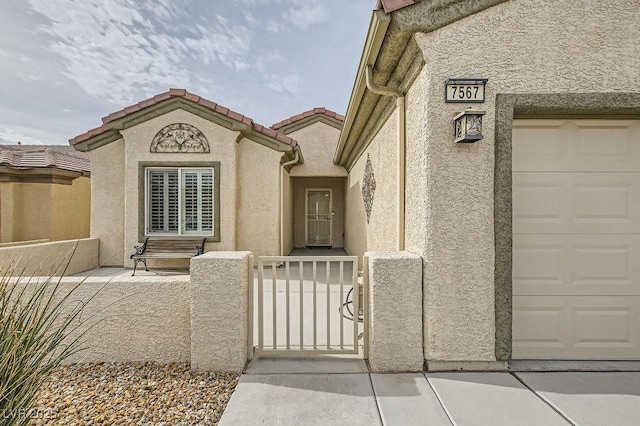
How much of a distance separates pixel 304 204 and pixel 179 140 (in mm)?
6669

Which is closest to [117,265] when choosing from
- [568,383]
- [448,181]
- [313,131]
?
[313,131]

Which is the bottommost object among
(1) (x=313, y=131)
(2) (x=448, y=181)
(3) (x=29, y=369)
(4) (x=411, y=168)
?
(3) (x=29, y=369)

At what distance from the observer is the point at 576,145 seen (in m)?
3.26

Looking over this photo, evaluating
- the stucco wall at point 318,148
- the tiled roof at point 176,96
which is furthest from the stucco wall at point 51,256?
the stucco wall at point 318,148

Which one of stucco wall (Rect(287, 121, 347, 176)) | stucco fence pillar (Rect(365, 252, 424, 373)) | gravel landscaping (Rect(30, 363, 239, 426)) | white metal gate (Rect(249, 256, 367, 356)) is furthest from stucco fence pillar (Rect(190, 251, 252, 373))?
stucco wall (Rect(287, 121, 347, 176))

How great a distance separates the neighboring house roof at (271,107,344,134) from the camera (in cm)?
1192

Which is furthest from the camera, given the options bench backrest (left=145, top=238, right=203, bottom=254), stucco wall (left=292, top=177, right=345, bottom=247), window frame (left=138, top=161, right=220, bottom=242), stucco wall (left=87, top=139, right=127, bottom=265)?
stucco wall (left=292, top=177, right=345, bottom=247)

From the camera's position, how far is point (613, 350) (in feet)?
10.6

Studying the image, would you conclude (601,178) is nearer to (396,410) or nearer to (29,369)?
(396,410)

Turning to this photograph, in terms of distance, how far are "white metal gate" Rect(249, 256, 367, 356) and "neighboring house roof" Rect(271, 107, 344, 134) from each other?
7.33 meters

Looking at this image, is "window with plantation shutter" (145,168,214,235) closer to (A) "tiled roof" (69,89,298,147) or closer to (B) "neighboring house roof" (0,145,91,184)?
(A) "tiled roof" (69,89,298,147)

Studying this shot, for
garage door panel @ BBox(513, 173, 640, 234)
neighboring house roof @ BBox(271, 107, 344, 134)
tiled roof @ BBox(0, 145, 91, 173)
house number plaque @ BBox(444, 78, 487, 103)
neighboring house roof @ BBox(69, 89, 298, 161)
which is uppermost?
neighboring house roof @ BBox(271, 107, 344, 134)

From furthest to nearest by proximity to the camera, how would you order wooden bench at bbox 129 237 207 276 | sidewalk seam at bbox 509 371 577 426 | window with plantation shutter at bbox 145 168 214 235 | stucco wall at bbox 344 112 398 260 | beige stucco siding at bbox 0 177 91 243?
beige stucco siding at bbox 0 177 91 243
window with plantation shutter at bbox 145 168 214 235
wooden bench at bbox 129 237 207 276
stucco wall at bbox 344 112 398 260
sidewalk seam at bbox 509 371 577 426

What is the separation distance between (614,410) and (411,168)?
2.85m
